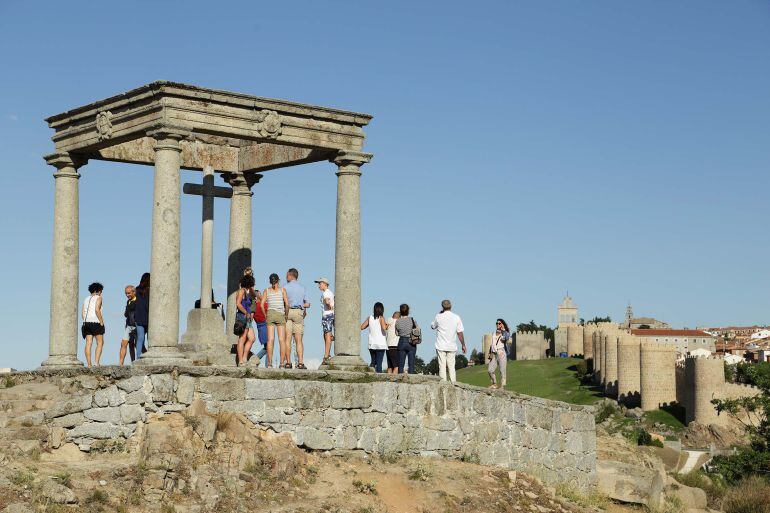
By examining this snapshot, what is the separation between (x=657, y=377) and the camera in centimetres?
10669

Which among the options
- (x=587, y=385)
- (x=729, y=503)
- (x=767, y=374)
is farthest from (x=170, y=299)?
(x=587, y=385)

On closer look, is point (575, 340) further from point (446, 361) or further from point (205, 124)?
point (205, 124)

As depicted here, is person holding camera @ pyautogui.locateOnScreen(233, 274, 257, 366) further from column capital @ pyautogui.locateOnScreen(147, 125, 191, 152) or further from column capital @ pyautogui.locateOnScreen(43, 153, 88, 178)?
column capital @ pyautogui.locateOnScreen(43, 153, 88, 178)

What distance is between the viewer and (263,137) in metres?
22.3

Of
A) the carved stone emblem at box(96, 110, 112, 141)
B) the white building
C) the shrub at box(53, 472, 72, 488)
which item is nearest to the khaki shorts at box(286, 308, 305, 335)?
the carved stone emblem at box(96, 110, 112, 141)

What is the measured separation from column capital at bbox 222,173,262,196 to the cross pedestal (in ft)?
0.71

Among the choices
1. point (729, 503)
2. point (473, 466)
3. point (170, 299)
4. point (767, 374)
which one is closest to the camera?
point (170, 299)

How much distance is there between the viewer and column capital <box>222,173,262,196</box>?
25.8 metres

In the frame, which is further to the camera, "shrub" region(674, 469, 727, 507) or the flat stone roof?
"shrub" region(674, 469, 727, 507)

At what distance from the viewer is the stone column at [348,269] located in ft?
74.3

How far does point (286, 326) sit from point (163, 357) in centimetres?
327

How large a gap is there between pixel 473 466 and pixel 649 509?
5214 millimetres

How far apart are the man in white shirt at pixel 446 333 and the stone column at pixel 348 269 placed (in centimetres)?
179

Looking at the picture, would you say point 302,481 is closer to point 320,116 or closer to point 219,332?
point 219,332
